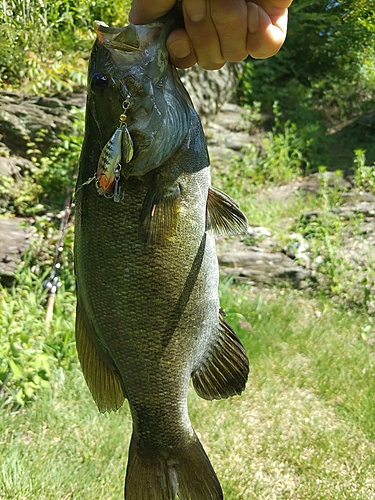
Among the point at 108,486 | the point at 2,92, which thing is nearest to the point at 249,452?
the point at 108,486

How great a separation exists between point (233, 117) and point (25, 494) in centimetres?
782

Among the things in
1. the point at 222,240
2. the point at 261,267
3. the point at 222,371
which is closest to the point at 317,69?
the point at 222,240

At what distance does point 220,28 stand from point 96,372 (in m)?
1.09

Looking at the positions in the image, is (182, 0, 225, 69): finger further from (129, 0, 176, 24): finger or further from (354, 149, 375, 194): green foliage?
(354, 149, 375, 194): green foliage

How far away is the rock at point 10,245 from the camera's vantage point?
477 cm

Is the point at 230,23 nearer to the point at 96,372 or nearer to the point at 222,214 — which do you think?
the point at 222,214

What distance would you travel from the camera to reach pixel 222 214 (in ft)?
5.52

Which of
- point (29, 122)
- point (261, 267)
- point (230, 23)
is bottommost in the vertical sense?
point (261, 267)

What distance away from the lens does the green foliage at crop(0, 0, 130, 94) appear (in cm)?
581

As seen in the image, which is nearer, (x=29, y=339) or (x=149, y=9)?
(x=149, y=9)

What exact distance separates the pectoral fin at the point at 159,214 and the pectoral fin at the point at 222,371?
42 centimetres

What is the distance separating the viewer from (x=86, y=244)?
1.47m

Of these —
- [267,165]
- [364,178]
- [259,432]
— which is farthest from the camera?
[267,165]

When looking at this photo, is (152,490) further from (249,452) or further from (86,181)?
(249,452)
